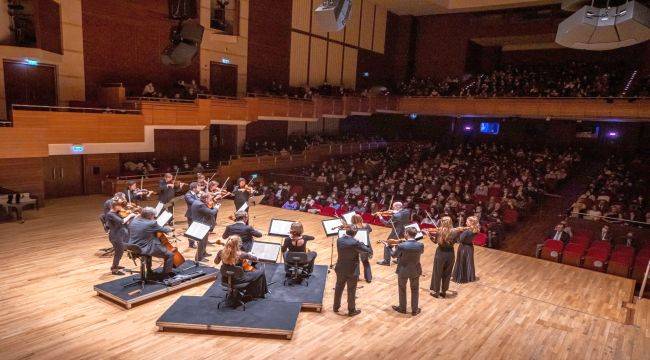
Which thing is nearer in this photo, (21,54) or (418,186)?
(21,54)

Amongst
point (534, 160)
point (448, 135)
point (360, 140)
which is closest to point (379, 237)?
point (534, 160)

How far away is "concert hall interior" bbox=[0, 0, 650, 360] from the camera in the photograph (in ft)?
18.2

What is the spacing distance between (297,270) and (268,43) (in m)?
13.9

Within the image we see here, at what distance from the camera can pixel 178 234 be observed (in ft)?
30.6

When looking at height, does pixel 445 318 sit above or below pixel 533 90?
below

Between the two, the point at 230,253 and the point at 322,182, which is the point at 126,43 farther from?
the point at 230,253

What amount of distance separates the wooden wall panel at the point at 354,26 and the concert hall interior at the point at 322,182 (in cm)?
15

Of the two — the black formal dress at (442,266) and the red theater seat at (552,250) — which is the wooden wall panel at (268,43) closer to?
the red theater seat at (552,250)

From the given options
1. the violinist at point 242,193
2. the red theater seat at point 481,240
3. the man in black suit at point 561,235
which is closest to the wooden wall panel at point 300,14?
the violinist at point 242,193

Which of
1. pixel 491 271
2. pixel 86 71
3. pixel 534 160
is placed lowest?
pixel 491 271

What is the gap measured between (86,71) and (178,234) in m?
7.06

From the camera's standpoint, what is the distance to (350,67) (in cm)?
2270

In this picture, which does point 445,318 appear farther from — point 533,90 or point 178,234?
point 533,90

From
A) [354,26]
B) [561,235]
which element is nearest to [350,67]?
[354,26]
